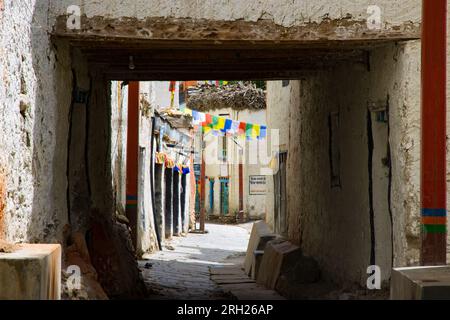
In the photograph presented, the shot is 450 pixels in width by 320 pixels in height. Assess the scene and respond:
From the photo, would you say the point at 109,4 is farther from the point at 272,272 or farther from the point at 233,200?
the point at 233,200

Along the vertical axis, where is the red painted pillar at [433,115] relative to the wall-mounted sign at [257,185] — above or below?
above

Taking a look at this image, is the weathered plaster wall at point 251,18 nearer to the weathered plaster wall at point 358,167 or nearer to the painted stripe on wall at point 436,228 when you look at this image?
the weathered plaster wall at point 358,167

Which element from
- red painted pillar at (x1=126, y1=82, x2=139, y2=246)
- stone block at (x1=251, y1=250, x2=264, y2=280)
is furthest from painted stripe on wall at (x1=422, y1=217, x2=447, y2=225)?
stone block at (x1=251, y1=250, x2=264, y2=280)

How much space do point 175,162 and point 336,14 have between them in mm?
16062

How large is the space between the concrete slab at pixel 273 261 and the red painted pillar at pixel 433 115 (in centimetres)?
567

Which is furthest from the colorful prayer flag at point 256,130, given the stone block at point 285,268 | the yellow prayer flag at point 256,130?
the stone block at point 285,268

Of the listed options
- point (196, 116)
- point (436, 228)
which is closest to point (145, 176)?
point (196, 116)

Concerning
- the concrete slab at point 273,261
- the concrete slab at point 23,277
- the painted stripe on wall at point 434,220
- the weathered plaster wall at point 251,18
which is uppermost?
the weathered plaster wall at point 251,18

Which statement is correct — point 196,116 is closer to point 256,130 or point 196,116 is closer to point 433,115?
point 256,130

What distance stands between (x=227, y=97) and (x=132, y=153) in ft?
80.4

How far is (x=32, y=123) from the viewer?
19.5 feet

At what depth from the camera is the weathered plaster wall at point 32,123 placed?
5352mm

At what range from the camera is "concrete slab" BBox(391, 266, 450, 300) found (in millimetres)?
4332

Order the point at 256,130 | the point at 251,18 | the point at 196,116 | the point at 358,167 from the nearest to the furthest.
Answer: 1. the point at 251,18
2. the point at 358,167
3. the point at 196,116
4. the point at 256,130
